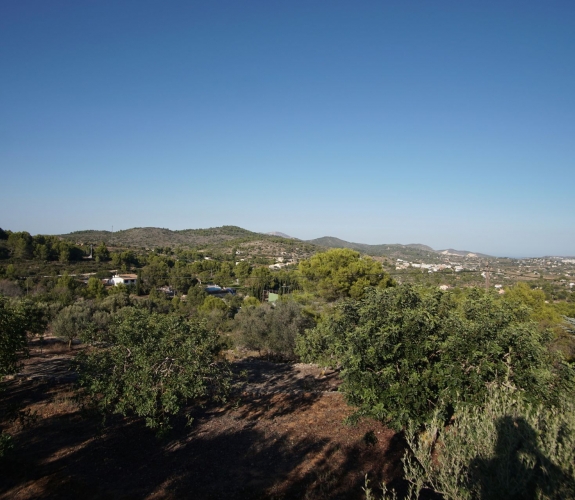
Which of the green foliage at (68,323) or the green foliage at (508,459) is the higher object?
the green foliage at (508,459)

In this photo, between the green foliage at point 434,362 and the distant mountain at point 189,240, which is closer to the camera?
the green foliage at point 434,362

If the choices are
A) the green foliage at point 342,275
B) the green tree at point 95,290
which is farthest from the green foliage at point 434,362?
the green tree at point 95,290

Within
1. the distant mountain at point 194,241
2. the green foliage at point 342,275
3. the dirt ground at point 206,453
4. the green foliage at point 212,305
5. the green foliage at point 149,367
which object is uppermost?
the distant mountain at point 194,241

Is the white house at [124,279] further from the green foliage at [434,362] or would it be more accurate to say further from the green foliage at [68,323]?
the green foliage at [434,362]

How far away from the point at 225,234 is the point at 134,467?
11299 centimetres

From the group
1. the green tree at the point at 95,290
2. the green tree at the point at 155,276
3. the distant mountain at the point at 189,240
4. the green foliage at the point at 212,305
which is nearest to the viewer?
the green foliage at the point at 212,305

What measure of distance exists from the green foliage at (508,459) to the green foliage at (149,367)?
213 inches

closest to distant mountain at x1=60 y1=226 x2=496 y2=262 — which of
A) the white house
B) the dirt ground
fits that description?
the white house

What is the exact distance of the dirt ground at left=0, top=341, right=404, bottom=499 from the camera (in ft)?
23.6

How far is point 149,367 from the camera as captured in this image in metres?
7.75

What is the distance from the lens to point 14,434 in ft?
31.3

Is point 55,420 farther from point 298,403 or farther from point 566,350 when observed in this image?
point 566,350

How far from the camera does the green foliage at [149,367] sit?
7.68 metres

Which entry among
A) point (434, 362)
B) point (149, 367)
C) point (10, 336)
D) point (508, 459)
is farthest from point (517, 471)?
point (10, 336)
